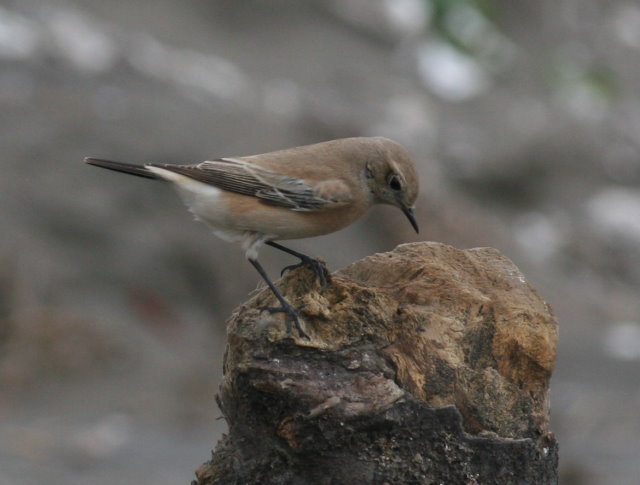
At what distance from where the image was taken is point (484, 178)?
66.6 ft

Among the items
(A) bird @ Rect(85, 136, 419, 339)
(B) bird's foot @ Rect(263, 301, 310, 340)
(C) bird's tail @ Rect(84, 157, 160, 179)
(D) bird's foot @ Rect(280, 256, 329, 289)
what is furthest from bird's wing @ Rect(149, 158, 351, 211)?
(B) bird's foot @ Rect(263, 301, 310, 340)

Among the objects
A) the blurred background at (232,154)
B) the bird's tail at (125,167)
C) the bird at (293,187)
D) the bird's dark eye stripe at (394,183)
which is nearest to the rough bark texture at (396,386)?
the bird at (293,187)

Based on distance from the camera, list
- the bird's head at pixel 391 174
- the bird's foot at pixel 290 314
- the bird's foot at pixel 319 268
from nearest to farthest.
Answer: the bird's foot at pixel 290 314 < the bird's foot at pixel 319 268 < the bird's head at pixel 391 174

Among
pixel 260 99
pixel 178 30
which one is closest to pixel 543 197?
pixel 260 99

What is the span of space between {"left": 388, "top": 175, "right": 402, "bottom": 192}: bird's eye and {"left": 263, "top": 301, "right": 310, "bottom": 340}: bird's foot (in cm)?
193

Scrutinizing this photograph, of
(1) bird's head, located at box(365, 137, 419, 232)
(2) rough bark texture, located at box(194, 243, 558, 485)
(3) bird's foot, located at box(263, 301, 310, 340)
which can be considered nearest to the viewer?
(2) rough bark texture, located at box(194, 243, 558, 485)

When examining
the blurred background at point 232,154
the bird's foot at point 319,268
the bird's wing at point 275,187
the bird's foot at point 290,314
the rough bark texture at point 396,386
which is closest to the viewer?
the rough bark texture at point 396,386

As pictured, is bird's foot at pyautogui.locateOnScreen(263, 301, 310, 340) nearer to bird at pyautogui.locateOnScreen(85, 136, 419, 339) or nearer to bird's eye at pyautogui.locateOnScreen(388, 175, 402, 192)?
bird at pyautogui.locateOnScreen(85, 136, 419, 339)

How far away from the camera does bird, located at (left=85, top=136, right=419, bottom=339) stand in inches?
291

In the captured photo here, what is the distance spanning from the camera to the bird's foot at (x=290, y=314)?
5621 millimetres

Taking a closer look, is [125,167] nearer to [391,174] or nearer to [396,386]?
[391,174]

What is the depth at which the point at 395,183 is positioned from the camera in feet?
24.7

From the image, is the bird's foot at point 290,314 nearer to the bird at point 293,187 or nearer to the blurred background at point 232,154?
the bird at point 293,187

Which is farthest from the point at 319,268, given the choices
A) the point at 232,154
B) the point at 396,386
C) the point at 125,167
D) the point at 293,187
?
the point at 232,154
